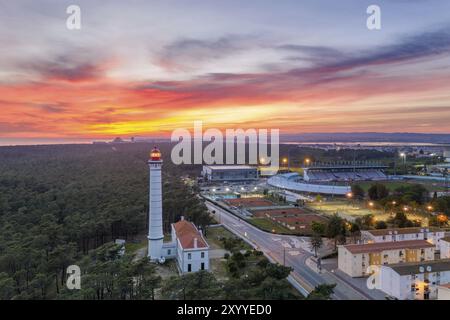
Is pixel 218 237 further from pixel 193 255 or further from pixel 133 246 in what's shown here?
pixel 193 255

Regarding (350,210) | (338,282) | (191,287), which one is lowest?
(338,282)

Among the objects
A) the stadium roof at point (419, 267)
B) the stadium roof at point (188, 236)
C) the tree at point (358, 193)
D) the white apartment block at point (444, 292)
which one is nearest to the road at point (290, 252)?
the stadium roof at point (419, 267)

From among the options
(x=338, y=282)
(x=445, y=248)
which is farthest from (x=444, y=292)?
(x=445, y=248)

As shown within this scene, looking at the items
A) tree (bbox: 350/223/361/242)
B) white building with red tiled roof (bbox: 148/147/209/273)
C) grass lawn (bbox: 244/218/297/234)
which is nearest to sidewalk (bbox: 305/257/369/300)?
tree (bbox: 350/223/361/242)

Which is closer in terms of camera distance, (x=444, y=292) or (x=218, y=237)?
(x=444, y=292)

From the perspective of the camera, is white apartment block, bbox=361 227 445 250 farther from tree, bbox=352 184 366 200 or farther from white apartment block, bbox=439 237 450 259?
tree, bbox=352 184 366 200

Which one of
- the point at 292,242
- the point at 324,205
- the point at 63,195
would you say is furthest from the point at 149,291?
the point at 324,205
